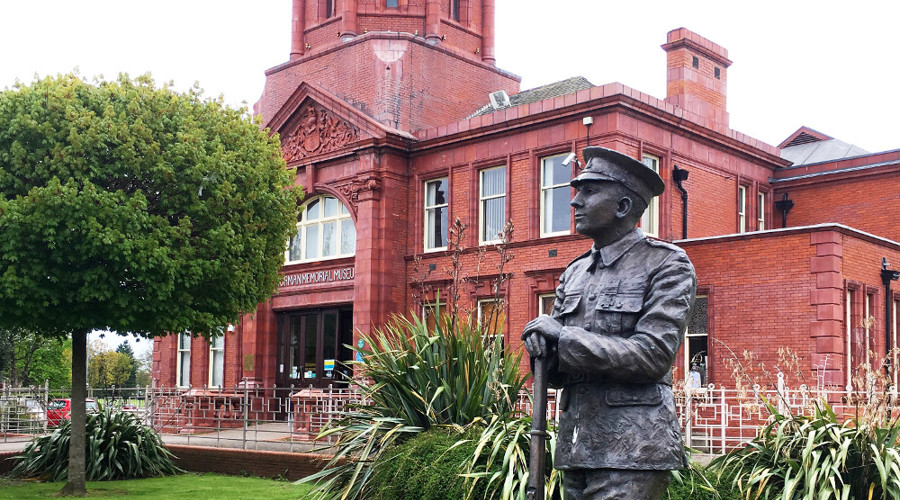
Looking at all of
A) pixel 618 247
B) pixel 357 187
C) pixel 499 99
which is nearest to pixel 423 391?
pixel 618 247

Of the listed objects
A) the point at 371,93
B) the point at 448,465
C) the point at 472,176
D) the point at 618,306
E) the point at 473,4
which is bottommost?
the point at 448,465

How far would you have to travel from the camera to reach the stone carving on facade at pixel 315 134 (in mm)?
26984

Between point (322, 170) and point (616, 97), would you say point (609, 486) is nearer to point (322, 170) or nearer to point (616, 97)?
point (616, 97)

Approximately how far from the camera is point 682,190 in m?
24.1

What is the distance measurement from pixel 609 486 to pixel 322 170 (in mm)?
23134

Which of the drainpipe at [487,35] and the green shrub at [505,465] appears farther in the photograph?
the drainpipe at [487,35]

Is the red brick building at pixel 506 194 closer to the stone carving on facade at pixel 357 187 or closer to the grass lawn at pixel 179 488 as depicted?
the stone carving on facade at pixel 357 187

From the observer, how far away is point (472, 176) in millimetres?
25141

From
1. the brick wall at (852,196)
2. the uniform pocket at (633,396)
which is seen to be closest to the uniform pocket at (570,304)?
the uniform pocket at (633,396)

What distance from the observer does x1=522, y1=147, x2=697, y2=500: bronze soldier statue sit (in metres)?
5.00

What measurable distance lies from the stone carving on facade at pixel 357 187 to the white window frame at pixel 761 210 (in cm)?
944

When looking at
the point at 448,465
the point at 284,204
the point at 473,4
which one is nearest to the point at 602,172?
the point at 448,465

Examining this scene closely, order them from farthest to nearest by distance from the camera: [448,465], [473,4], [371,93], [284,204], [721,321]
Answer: [473,4]
[371,93]
[721,321]
[284,204]
[448,465]

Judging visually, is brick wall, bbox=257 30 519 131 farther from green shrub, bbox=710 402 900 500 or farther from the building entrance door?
green shrub, bbox=710 402 900 500
